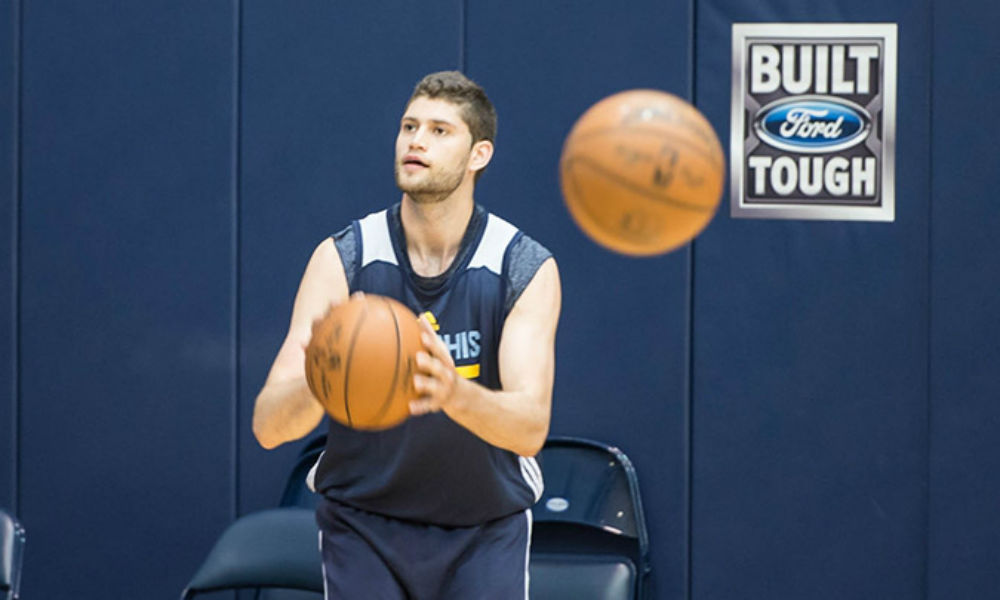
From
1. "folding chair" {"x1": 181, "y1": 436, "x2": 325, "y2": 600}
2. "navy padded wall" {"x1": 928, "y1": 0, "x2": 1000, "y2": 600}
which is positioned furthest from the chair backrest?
"navy padded wall" {"x1": 928, "y1": 0, "x2": 1000, "y2": 600}

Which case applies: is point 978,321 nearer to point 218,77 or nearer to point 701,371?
point 701,371

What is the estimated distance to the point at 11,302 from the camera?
4.42 m

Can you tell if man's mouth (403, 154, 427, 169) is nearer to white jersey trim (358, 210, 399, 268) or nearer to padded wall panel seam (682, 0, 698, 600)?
white jersey trim (358, 210, 399, 268)

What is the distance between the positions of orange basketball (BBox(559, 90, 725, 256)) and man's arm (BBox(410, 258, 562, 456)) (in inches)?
8.7

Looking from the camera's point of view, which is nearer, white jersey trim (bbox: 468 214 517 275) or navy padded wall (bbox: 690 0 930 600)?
white jersey trim (bbox: 468 214 517 275)

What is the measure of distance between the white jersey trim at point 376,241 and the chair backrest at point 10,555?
1.08 m

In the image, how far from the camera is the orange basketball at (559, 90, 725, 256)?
253 cm

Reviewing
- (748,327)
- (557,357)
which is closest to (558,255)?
(557,357)

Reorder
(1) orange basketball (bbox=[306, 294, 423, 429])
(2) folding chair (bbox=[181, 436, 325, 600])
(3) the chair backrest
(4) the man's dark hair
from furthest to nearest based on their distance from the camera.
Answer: (2) folding chair (bbox=[181, 436, 325, 600]) → (3) the chair backrest → (4) the man's dark hair → (1) orange basketball (bbox=[306, 294, 423, 429])

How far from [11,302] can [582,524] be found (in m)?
2.03

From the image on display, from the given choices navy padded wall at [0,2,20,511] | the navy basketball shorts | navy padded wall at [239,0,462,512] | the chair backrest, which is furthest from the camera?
navy padded wall at [0,2,20,511]

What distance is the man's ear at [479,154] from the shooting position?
295 centimetres

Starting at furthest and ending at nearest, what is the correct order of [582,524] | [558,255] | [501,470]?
[558,255]
[582,524]
[501,470]

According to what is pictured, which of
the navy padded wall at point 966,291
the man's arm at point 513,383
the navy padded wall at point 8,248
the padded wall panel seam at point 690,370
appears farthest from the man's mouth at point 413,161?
the navy padded wall at point 8,248
